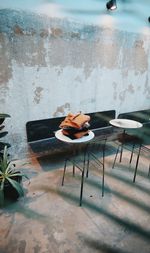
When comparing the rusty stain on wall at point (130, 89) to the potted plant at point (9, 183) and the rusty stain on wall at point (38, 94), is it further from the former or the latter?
the potted plant at point (9, 183)

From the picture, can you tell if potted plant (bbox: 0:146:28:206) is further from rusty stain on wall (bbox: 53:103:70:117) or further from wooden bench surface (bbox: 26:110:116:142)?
rusty stain on wall (bbox: 53:103:70:117)

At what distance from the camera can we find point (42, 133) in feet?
9.04

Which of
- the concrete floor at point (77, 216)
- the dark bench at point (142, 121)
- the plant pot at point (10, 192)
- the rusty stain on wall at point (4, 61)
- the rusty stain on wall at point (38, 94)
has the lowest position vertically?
the concrete floor at point (77, 216)

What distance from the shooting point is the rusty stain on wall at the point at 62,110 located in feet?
9.37

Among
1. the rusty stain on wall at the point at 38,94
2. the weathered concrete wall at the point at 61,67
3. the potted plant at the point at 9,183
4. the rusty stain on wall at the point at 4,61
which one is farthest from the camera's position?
the rusty stain on wall at the point at 38,94

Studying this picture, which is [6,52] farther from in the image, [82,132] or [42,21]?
[82,132]

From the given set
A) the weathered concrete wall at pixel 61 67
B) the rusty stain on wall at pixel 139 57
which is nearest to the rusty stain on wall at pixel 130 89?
the weathered concrete wall at pixel 61 67

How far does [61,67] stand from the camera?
2.67 meters

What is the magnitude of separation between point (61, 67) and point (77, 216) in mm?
1962

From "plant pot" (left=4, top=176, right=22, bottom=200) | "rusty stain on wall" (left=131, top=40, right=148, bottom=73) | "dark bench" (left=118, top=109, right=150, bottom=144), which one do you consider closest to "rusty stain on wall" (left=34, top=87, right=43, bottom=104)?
"plant pot" (left=4, top=176, right=22, bottom=200)

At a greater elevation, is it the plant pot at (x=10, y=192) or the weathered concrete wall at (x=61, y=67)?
the weathered concrete wall at (x=61, y=67)

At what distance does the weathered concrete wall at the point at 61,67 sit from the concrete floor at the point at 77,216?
3.12 feet

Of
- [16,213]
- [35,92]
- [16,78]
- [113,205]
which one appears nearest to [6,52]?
[16,78]

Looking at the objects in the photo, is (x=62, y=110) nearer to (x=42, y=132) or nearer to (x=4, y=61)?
(x=42, y=132)
